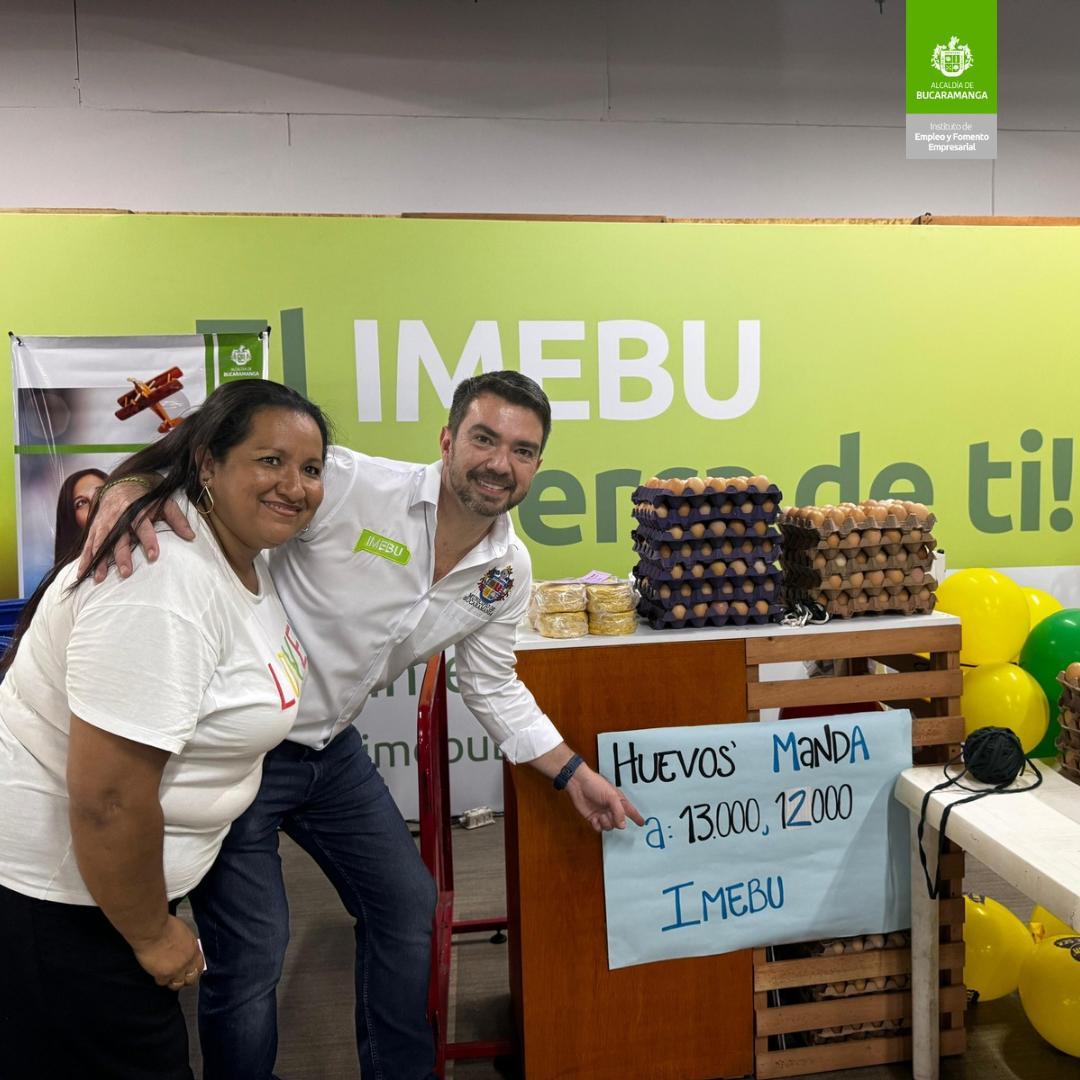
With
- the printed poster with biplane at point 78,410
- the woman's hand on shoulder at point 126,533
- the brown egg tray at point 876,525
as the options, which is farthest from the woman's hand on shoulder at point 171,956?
the printed poster with biplane at point 78,410

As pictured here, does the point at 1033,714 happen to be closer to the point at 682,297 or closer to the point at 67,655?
the point at 67,655

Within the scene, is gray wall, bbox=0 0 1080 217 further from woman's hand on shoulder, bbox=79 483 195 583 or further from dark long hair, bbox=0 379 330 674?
woman's hand on shoulder, bbox=79 483 195 583

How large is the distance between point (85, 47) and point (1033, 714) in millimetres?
4907

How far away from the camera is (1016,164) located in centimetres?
481

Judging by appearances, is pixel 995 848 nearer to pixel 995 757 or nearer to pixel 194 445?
pixel 995 757

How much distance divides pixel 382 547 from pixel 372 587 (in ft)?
0.29

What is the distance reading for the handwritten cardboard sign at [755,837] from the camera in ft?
6.66

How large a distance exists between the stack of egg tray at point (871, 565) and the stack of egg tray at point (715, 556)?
10cm

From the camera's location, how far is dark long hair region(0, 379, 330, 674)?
4.19 ft

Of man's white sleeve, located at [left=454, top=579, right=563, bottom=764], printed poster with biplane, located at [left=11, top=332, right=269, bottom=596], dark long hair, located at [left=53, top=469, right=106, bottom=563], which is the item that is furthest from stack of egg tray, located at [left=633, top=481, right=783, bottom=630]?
dark long hair, located at [left=53, top=469, right=106, bottom=563]

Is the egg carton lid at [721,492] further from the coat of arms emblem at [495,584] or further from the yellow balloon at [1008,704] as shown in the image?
the yellow balloon at [1008,704]

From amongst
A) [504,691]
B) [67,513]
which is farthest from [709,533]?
[67,513]

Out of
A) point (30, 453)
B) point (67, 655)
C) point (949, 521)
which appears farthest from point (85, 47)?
point (949, 521)

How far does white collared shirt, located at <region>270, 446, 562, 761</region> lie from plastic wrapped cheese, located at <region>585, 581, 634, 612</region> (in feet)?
0.82
